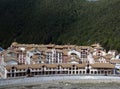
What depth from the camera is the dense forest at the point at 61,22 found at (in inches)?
2429

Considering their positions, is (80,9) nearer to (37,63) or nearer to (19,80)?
(37,63)

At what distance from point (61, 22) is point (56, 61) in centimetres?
2672

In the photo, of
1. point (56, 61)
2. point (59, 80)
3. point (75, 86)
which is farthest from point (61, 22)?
point (75, 86)

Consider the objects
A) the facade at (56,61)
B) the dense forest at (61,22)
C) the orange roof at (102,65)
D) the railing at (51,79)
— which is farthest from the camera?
the dense forest at (61,22)

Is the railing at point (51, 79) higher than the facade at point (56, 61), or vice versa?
the facade at point (56, 61)

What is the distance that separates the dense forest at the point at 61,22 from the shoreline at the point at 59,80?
47.9 ft

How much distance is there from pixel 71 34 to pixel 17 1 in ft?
72.1

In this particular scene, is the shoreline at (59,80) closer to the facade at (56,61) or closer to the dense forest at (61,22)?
the facade at (56,61)

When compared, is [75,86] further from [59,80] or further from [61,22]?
[61,22]

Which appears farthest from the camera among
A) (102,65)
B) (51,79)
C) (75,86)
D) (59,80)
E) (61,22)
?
(61,22)

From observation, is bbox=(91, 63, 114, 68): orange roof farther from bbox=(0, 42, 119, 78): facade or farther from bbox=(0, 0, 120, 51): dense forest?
bbox=(0, 0, 120, 51): dense forest

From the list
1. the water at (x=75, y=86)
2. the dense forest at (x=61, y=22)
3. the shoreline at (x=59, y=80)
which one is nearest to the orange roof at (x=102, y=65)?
the shoreline at (x=59, y=80)

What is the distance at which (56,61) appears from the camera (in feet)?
151

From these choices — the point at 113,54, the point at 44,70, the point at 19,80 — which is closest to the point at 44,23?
the point at 113,54
